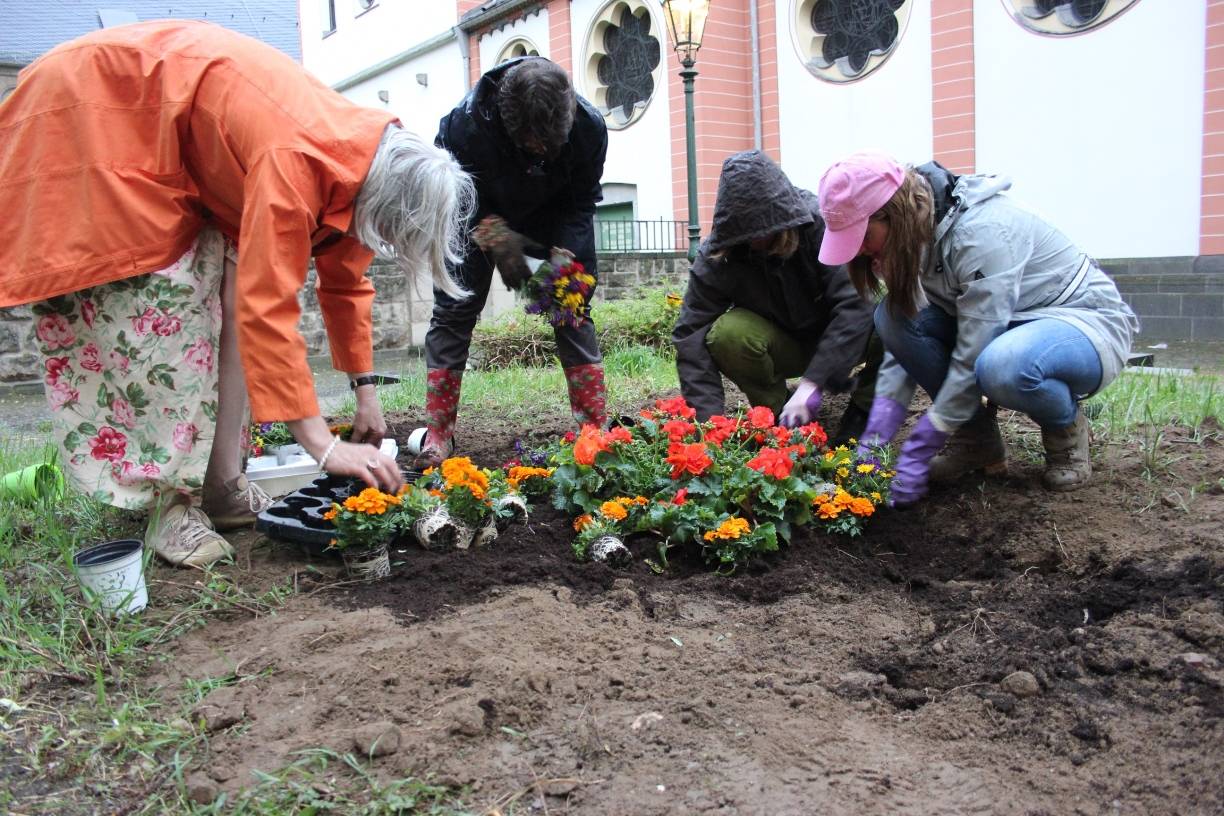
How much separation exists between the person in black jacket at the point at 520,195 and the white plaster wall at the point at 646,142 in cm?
966

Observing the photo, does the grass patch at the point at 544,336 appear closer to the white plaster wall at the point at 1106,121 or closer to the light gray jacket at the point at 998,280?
the white plaster wall at the point at 1106,121

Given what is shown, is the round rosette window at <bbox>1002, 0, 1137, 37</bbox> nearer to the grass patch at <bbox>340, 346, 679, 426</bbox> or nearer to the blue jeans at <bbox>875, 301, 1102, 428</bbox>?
the grass patch at <bbox>340, 346, 679, 426</bbox>

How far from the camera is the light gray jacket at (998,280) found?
2.63 m

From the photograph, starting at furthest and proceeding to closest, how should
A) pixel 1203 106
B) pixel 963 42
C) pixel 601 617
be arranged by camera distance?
pixel 963 42, pixel 1203 106, pixel 601 617

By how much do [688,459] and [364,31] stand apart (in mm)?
21547

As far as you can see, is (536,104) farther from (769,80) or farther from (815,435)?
(769,80)

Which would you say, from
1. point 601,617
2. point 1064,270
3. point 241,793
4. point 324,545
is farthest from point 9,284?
point 1064,270

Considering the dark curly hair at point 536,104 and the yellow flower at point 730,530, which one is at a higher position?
the dark curly hair at point 536,104

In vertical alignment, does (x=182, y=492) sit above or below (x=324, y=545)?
above

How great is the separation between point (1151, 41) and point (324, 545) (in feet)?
28.4

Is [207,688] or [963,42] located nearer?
[207,688]

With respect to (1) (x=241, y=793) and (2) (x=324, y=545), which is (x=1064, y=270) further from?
(1) (x=241, y=793)

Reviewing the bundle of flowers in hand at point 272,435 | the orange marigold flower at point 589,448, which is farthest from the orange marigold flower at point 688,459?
the bundle of flowers in hand at point 272,435

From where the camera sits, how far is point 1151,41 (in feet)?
26.7
